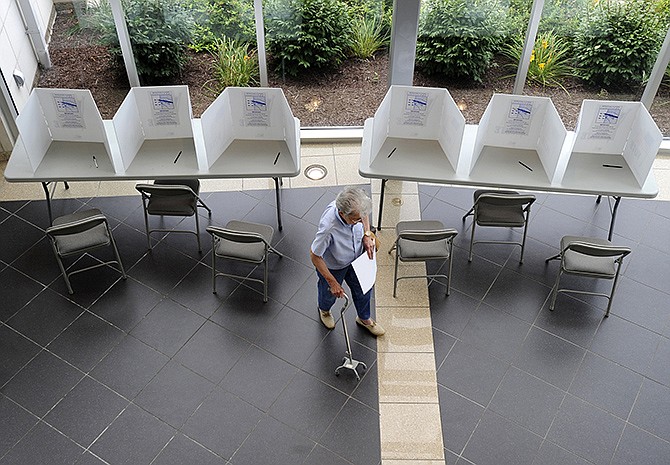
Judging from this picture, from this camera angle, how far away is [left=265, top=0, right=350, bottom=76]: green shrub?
580 cm

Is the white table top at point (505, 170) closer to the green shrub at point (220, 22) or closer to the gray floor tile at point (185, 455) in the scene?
the green shrub at point (220, 22)

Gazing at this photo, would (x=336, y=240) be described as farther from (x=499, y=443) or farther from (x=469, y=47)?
(x=469, y=47)

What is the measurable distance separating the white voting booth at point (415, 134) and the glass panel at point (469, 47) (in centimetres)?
99

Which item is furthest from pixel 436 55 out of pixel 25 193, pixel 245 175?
pixel 25 193

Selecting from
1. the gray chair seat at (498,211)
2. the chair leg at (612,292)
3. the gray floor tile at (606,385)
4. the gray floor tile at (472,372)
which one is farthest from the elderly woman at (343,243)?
the chair leg at (612,292)

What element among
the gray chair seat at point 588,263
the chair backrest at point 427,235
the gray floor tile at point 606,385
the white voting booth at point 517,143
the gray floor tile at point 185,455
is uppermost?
the white voting booth at point 517,143

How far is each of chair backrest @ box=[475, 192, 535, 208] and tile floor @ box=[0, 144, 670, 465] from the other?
0.50 metres

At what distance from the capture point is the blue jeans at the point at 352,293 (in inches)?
174

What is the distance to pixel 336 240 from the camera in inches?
162

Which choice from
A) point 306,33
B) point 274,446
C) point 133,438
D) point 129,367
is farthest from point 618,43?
point 133,438

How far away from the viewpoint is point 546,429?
169 inches

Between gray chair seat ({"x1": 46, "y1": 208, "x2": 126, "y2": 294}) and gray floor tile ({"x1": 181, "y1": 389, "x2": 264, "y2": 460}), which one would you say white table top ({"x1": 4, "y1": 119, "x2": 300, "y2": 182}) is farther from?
gray floor tile ({"x1": 181, "y1": 389, "x2": 264, "y2": 460})

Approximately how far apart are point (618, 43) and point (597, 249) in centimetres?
236

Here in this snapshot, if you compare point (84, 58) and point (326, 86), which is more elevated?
point (84, 58)
